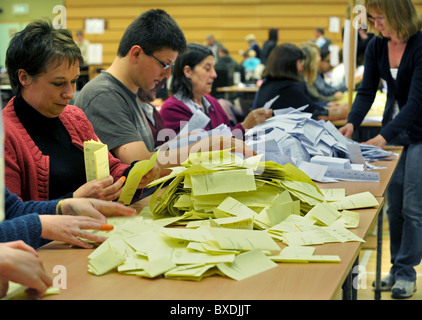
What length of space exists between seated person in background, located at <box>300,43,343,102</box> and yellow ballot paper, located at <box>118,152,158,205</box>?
3904 millimetres

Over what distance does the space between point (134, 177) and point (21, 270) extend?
27.4 inches

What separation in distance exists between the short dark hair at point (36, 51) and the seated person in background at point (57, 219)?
46 cm

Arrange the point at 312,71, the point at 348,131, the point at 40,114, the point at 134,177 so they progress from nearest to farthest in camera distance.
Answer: the point at 134,177 < the point at 40,114 < the point at 348,131 < the point at 312,71

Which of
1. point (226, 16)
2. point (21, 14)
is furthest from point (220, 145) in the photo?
point (21, 14)

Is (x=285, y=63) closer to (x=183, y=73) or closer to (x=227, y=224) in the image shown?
(x=183, y=73)

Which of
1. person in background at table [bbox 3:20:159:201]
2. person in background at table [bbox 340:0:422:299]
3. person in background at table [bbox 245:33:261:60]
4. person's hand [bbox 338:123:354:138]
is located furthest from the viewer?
person in background at table [bbox 245:33:261:60]

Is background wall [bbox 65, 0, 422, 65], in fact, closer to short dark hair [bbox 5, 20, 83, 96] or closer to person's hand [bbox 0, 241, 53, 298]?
short dark hair [bbox 5, 20, 83, 96]

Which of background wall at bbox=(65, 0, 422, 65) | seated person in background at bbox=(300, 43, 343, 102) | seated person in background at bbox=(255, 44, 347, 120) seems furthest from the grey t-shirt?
background wall at bbox=(65, 0, 422, 65)

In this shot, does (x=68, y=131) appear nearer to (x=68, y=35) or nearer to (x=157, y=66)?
(x=68, y=35)

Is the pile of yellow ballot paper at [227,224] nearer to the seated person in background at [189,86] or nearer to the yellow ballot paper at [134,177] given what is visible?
the yellow ballot paper at [134,177]

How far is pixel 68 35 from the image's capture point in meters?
1.80

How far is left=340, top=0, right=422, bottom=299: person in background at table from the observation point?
2658 millimetres

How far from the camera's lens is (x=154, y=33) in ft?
7.21
